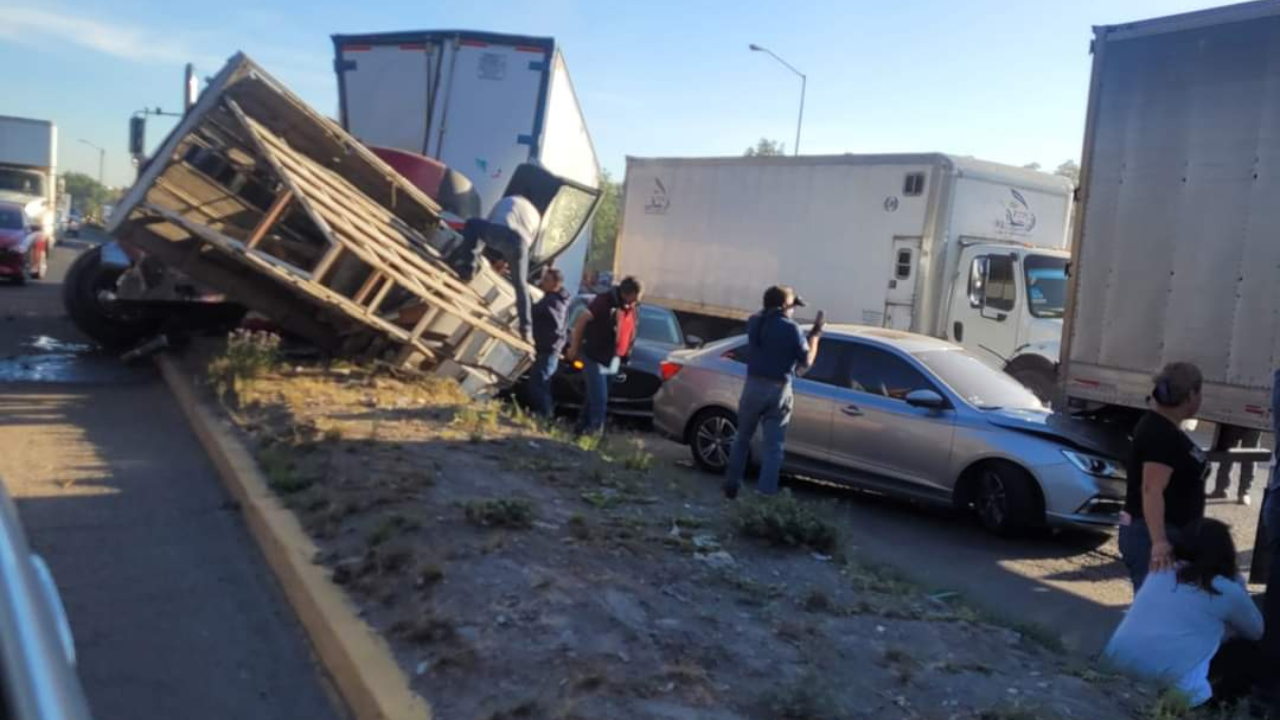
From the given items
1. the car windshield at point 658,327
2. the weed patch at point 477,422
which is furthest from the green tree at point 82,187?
the weed patch at point 477,422

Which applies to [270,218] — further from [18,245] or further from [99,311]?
[18,245]

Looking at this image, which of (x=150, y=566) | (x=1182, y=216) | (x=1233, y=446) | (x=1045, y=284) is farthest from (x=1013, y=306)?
(x=150, y=566)

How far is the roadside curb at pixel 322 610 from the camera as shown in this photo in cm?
417

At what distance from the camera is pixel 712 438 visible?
35.1ft

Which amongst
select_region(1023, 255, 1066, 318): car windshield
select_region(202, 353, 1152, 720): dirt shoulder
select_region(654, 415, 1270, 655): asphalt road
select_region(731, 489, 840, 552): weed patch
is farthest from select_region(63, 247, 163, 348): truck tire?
select_region(1023, 255, 1066, 318): car windshield

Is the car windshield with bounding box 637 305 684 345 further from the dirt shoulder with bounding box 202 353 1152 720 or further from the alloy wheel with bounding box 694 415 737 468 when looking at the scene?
the dirt shoulder with bounding box 202 353 1152 720

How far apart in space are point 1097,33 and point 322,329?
23.8 feet

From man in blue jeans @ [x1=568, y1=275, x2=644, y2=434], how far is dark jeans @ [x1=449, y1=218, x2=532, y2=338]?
81 centimetres

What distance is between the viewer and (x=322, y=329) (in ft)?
35.5

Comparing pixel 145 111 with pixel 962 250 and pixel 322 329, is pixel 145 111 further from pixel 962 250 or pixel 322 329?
pixel 962 250

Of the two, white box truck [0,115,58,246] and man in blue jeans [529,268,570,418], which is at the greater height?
white box truck [0,115,58,246]

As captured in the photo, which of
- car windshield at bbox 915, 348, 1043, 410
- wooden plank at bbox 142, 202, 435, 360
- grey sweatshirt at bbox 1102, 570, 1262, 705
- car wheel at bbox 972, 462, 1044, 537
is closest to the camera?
grey sweatshirt at bbox 1102, 570, 1262, 705

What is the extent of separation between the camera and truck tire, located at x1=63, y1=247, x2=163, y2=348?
1259 cm

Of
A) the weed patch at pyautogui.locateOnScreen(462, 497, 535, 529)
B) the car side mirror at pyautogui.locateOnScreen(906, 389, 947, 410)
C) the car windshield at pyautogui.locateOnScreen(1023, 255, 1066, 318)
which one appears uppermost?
the car windshield at pyautogui.locateOnScreen(1023, 255, 1066, 318)
